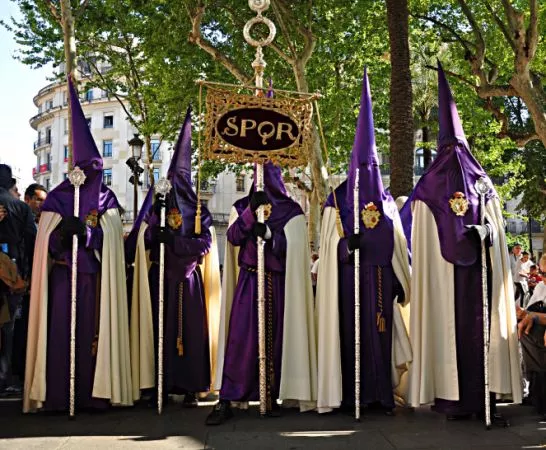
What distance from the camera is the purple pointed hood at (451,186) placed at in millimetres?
6797

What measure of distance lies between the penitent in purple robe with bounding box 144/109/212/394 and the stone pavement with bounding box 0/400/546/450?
0.49m

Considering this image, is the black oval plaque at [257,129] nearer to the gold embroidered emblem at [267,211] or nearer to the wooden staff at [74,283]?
the gold embroidered emblem at [267,211]

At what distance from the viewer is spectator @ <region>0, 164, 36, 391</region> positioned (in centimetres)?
778

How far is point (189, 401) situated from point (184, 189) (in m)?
2.32

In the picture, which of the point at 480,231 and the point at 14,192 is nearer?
the point at 480,231

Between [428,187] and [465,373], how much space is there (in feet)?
6.09

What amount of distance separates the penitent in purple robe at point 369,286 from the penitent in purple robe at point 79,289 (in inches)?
100

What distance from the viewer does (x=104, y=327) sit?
7145 mm

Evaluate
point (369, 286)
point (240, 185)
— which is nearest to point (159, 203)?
point (369, 286)

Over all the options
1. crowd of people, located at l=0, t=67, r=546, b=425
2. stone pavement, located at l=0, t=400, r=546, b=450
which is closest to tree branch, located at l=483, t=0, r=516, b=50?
crowd of people, located at l=0, t=67, r=546, b=425

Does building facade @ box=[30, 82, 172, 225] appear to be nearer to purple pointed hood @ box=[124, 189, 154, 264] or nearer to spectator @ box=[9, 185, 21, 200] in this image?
spectator @ box=[9, 185, 21, 200]

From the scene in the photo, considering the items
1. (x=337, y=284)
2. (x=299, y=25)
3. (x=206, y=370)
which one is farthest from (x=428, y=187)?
(x=299, y=25)

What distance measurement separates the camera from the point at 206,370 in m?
7.66

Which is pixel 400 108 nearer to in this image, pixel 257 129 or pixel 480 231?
pixel 257 129
